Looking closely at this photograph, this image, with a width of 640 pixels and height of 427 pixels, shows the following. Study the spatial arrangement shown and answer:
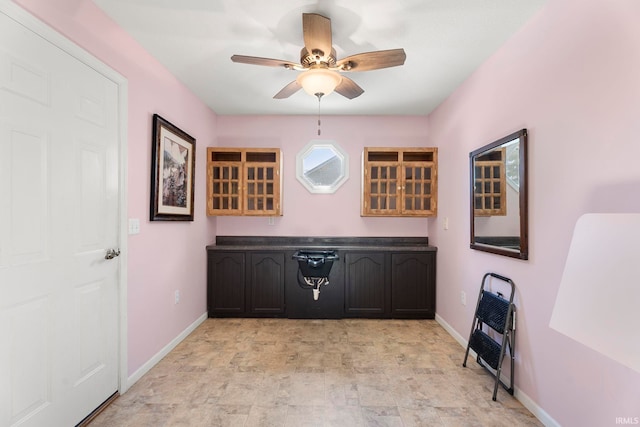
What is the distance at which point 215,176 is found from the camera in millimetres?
3762

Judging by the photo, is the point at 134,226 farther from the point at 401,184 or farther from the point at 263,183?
the point at 401,184

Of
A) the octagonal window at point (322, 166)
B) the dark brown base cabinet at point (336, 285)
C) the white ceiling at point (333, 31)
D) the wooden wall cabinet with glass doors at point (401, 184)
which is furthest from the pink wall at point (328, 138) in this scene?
the white ceiling at point (333, 31)

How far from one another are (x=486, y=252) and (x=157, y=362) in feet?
9.98

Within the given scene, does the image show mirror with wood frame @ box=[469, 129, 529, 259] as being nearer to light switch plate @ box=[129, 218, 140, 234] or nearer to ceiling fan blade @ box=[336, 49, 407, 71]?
ceiling fan blade @ box=[336, 49, 407, 71]

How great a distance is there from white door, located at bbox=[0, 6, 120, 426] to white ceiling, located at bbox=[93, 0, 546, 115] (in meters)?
0.69

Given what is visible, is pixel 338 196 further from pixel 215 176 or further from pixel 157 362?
pixel 157 362

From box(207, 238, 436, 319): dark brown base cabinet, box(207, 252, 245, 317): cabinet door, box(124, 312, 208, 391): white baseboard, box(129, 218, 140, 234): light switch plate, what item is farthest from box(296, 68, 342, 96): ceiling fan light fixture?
box(124, 312, 208, 391): white baseboard

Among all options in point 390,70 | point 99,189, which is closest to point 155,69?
point 99,189

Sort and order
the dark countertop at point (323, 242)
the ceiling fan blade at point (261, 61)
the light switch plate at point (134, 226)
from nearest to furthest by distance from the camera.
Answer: the ceiling fan blade at point (261, 61) < the light switch plate at point (134, 226) < the dark countertop at point (323, 242)

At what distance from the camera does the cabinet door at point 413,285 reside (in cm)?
367

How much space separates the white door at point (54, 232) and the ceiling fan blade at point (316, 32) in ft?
4.55

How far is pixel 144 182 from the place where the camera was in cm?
238

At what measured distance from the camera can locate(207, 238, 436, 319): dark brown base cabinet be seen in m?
3.68

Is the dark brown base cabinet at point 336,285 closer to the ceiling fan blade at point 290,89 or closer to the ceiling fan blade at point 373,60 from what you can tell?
the ceiling fan blade at point 290,89
